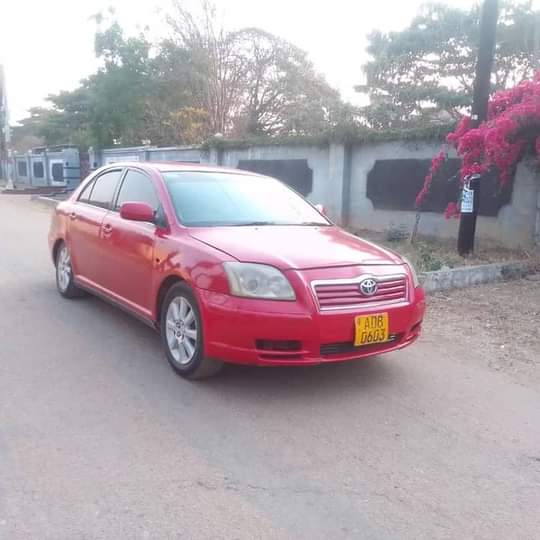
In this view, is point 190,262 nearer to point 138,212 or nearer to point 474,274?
point 138,212

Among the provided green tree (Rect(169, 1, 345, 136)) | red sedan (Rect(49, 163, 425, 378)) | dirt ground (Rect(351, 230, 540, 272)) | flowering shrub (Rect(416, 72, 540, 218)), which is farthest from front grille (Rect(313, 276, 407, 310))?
green tree (Rect(169, 1, 345, 136))

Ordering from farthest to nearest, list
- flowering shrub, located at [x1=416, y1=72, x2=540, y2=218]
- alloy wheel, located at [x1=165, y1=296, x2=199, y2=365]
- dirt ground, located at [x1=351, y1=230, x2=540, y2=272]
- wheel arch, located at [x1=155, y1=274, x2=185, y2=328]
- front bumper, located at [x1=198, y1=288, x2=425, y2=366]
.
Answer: dirt ground, located at [x1=351, y1=230, x2=540, y2=272], flowering shrub, located at [x1=416, y1=72, x2=540, y2=218], wheel arch, located at [x1=155, y1=274, x2=185, y2=328], alloy wheel, located at [x1=165, y1=296, x2=199, y2=365], front bumper, located at [x1=198, y1=288, x2=425, y2=366]

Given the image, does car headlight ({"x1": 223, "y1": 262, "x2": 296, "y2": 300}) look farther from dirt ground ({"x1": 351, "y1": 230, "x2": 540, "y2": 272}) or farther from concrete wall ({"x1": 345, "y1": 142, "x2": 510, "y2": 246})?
concrete wall ({"x1": 345, "y1": 142, "x2": 510, "y2": 246})

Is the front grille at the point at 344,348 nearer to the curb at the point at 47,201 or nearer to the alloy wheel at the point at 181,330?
the alloy wheel at the point at 181,330

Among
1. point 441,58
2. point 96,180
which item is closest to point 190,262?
point 96,180

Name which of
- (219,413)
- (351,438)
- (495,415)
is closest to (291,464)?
(351,438)

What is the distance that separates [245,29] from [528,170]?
19281 millimetres

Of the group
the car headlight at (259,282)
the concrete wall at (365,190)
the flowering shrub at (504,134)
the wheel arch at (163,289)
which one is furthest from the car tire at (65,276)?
the concrete wall at (365,190)

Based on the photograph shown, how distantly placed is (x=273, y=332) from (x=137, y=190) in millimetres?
2239

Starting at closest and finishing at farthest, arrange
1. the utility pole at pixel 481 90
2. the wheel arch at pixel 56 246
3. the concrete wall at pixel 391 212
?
the wheel arch at pixel 56 246 → the utility pole at pixel 481 90 → the concrete wall at pixel 391 212

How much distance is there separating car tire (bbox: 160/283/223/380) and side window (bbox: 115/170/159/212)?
95 cm

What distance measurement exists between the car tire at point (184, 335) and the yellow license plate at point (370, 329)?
3.22 feet

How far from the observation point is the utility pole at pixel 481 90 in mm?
8367

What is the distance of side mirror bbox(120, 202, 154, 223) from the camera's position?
15.0ft
